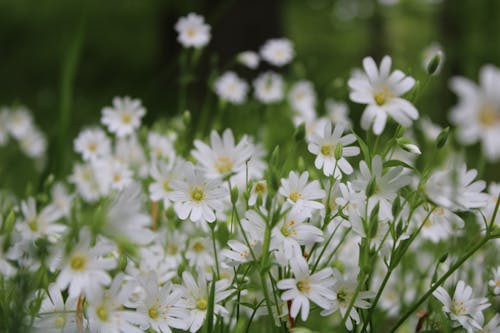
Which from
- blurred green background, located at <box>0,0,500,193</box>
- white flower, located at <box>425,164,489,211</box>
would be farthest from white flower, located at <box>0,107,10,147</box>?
blurred green background, located at <box>0,0,500,193</box>

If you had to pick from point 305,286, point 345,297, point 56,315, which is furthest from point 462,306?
point 56,315

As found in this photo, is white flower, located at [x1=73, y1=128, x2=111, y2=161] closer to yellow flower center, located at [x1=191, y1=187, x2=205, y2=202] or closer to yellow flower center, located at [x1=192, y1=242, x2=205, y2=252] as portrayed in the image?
yellow flower center, located at [x1=192, y1=242, x2=205, y2=252]

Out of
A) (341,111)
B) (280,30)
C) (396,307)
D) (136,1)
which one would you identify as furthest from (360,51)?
(396,307)

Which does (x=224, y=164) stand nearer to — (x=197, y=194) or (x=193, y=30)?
(x=197, y=194)

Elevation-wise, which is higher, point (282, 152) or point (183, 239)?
point (183, 239)

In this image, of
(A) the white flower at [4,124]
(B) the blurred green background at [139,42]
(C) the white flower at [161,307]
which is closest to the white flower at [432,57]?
(C) the white flower at [161,307]

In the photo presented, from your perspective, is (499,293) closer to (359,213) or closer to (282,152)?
(359,213)
